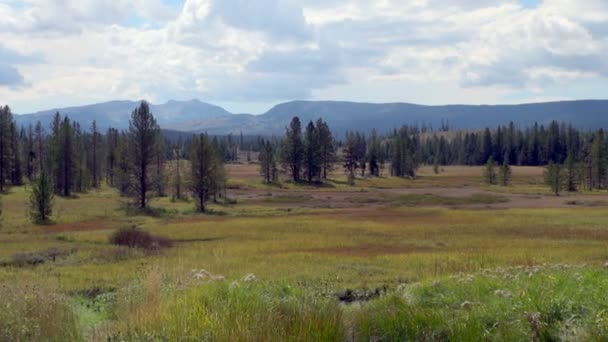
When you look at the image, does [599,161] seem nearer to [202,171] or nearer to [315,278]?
[202,171]

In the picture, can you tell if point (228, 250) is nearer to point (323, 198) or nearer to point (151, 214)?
point (151, 214)

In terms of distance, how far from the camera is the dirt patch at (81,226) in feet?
149

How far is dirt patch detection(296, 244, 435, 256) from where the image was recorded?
105 feet

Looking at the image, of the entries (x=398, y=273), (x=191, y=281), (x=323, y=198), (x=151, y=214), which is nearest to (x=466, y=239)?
(x=398, y=273)

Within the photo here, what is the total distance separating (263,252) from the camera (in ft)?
105

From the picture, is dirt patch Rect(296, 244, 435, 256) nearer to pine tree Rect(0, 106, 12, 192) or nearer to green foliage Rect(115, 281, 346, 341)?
green foliage Rect(115, 281, 346, 341)

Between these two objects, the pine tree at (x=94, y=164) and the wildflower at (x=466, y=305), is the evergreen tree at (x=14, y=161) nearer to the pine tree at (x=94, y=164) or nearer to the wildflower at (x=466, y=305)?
the pine tree at (x=94, y=164)

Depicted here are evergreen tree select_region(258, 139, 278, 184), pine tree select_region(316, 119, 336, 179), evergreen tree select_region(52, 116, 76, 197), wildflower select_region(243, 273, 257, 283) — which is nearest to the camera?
wildflower select_region(243, 273, 257, 283)

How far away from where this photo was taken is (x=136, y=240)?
3462 cm

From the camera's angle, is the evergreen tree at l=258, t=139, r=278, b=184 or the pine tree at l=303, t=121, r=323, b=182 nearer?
the evergreen tree at l=258, t=139, r=278, b=184

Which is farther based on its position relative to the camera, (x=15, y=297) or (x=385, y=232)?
(x=385, y=232)

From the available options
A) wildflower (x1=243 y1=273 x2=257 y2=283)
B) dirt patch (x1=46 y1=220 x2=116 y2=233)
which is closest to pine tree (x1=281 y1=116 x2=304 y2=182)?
dirt patch (x1=46 y1=220 x2=116 y2=233)

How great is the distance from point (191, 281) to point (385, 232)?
3039cm

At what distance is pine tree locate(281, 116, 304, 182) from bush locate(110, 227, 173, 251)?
8413 cm
